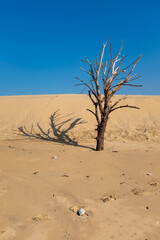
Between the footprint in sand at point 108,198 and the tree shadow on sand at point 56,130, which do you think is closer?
the footprint in sand at point 108,198

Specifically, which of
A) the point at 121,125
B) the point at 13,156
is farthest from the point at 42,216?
the point at 121,125

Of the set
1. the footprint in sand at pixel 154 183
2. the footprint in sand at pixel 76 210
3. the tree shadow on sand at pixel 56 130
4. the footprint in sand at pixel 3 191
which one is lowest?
the footprint in sand at pixel 76 210

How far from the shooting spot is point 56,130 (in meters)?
11.0

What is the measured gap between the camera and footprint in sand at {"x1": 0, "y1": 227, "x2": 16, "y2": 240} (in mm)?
2273

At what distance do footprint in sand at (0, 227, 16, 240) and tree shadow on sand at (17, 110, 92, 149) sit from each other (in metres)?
6.69

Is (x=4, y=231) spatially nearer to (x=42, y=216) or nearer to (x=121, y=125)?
(x=42, y=216)

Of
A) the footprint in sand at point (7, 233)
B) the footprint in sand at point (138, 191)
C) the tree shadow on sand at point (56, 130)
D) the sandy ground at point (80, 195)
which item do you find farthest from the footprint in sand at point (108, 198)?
the tree shadow on sand at point (56, 130)

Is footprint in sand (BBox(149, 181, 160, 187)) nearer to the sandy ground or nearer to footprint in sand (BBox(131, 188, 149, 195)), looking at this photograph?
the sandy ground

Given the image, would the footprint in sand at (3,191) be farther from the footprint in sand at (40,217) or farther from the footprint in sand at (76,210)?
the footprint in sand at (76,210)

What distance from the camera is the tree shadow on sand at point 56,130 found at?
31.9 feet

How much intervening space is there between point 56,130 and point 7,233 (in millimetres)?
8735

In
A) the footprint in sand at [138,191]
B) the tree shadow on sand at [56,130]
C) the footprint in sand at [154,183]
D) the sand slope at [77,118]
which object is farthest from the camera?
the sand slope at [77,118]

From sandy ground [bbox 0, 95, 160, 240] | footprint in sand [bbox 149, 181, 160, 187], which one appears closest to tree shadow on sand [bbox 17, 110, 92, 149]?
sandy ground [bbox 0, 95, 160, 240]

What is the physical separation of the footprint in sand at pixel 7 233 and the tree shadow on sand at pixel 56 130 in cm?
669
